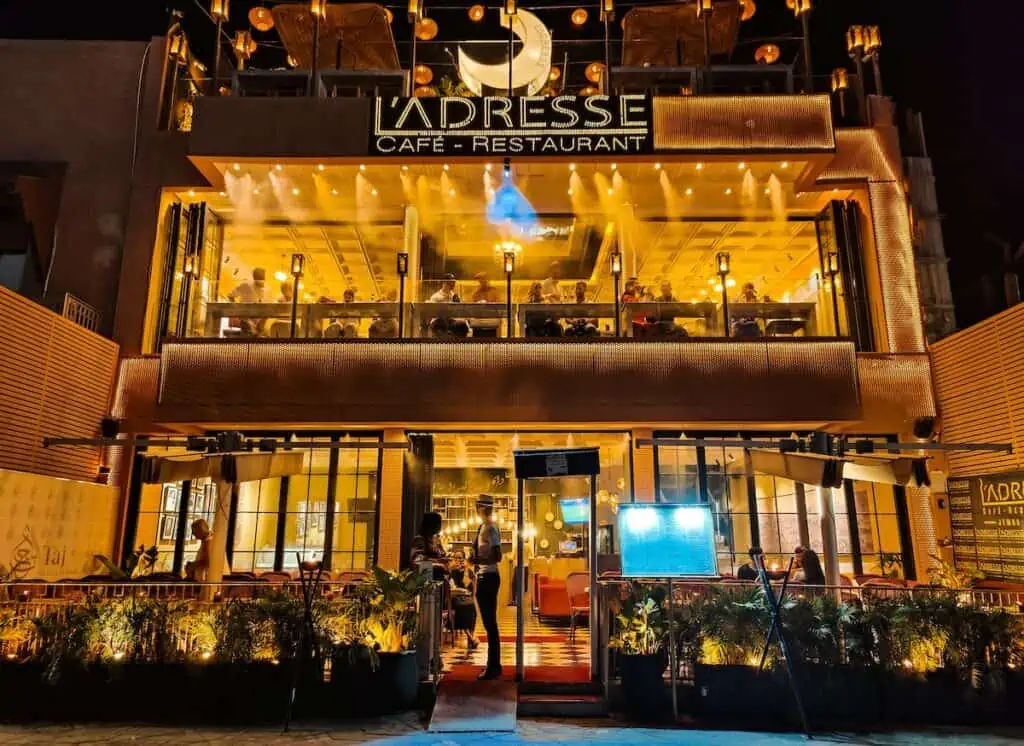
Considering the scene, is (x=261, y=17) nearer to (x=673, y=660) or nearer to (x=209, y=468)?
(x=209, y=468)

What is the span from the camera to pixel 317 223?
1505 centimetres

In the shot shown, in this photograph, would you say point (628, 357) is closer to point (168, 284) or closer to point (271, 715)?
point (271, 715)

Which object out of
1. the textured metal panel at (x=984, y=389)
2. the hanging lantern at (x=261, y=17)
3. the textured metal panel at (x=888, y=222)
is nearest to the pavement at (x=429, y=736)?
the textured metal panel at (x=984, y=389)

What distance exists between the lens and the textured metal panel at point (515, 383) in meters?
12.1

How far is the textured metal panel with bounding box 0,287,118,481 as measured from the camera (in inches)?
414

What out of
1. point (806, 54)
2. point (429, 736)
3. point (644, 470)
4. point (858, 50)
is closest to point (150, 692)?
point (429, 736)

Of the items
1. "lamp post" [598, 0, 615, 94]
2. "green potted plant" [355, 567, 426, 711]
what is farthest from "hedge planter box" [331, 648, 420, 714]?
"lamp post" [598, 0, 615, 94]

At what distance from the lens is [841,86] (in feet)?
47.7

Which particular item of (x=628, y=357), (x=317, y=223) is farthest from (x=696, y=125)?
(x=317, y=223)

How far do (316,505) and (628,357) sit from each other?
6458 millimetres

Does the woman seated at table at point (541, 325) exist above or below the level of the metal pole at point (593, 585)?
above

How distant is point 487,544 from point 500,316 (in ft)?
19.1

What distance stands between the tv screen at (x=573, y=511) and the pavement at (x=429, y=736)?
8491mm

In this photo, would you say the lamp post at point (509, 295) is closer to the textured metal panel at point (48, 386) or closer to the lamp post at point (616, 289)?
the lamp post at point (616, 289)
